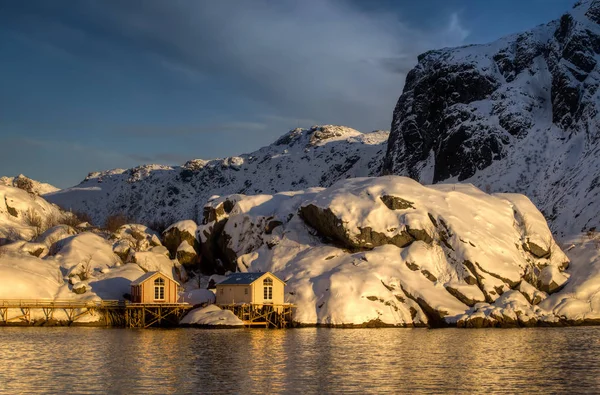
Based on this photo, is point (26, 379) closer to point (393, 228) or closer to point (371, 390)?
point (371, 390)

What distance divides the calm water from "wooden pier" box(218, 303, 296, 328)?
11.1 metres

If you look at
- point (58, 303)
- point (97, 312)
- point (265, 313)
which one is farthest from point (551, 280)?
point (58, 303)

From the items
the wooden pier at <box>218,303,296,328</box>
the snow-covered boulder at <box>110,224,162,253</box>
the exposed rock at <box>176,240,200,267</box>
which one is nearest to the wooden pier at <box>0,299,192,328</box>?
the wooden pier at <box>218,303,296,328</box>

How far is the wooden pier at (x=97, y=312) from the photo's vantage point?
278 ft

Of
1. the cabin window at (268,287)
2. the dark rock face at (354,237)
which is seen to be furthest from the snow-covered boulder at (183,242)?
the cabin window at (268,287)

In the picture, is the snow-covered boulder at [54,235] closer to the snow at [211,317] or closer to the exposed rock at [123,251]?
the exposed rock at [123,251]

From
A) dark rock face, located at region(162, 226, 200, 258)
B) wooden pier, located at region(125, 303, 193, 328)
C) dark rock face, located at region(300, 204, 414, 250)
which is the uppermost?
dark rock face, located at region(162, 226, 200, 258)

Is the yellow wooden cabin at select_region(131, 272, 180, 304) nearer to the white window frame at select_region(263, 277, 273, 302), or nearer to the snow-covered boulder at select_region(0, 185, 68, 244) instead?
the white window frame at select_region(263, 277, 273, 302)

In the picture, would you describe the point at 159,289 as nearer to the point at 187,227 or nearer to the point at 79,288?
the point at 79,288

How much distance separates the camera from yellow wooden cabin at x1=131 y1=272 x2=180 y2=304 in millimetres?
89125

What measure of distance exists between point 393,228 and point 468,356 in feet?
139

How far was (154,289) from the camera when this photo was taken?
3526 inches

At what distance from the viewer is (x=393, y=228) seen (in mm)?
94562

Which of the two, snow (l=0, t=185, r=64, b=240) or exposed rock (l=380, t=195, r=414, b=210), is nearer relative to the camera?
exposed rock (l=380, t=195, r=414, b=210)
